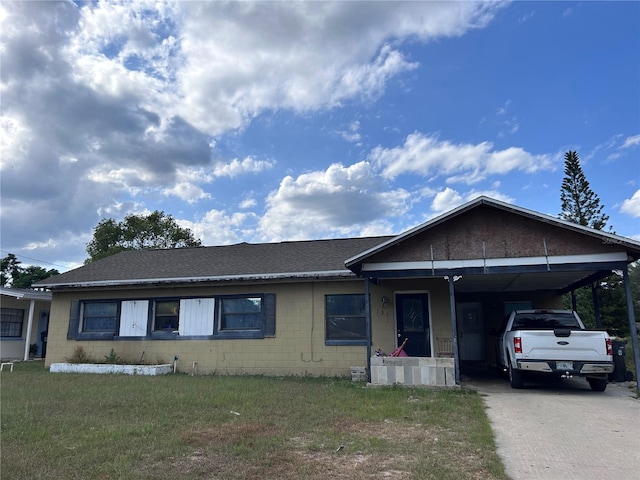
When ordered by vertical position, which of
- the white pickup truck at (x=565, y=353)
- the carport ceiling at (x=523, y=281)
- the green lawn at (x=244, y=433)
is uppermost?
the carport ceiling at (x=523, y=281)

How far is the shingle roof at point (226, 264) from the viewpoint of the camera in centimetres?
1259

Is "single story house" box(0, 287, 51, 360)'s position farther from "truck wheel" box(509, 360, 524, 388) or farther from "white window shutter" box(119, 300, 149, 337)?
"truck wheel" box(509, 360, 524, 388)

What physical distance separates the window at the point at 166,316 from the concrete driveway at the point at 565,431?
8680mm

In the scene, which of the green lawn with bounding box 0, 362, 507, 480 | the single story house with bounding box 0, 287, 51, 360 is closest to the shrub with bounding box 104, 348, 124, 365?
the green lawn with bounding box 0, 362, 507, 480

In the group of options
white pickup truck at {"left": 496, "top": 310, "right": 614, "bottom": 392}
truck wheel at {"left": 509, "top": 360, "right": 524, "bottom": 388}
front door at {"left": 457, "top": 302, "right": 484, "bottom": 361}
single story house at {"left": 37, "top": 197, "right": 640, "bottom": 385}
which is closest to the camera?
white pickup truck at {"left": 496, "top": 310, "right": 614, "bottom": 392}

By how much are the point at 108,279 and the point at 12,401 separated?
20.2 ft

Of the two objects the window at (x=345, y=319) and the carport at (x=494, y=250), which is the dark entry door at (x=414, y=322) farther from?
the carport at (x=494, y=250)

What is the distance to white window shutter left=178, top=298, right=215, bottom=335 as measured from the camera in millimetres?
12977

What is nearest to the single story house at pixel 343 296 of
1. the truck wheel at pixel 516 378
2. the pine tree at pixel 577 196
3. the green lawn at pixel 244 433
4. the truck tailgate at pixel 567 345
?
the truck tailgate at pixel 567 345

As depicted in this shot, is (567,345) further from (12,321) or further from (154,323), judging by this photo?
(12,321)

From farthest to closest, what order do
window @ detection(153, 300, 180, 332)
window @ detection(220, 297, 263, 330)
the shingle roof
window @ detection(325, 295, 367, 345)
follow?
window @ detection(153, 300, 180, 332), window @ detection(220, 297, 263, 330), the shingle roof, window @ detection(325, 295, 367, 345)

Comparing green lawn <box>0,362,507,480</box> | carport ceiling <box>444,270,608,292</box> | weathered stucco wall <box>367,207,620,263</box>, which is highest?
weathered stucco wall <box>367,207,620,263</box>

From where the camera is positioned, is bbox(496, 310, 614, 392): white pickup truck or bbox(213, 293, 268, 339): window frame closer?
bbox(496, 310, 614, 392): white pickup truck

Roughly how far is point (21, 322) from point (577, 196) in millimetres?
33834
